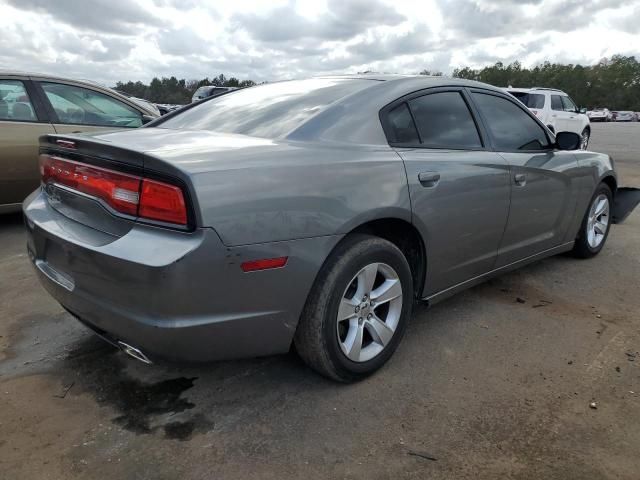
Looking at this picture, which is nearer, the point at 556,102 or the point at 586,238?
the point at 586,238

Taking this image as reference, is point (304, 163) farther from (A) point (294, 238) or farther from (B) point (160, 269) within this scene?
(B) point (160, 269)

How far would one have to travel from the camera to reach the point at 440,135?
300 centimetres

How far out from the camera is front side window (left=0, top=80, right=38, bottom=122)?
203 inches

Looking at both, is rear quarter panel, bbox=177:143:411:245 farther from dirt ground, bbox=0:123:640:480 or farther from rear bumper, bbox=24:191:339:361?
dirt ground, bbox=0:123:640:480

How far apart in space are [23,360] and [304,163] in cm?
192

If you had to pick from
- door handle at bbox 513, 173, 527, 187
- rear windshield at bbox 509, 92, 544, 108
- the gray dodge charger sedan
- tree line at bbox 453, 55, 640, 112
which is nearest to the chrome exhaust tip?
the gray dodge charger sedan

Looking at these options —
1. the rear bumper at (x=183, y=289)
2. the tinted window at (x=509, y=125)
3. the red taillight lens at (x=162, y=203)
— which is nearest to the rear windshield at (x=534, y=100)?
the tinted window at (x=509, y=125)

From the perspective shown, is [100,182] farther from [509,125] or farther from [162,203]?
[509,125]

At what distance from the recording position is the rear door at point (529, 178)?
3391 mm

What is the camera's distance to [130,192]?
6.82ft

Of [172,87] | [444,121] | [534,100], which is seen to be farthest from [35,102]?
[172,87]

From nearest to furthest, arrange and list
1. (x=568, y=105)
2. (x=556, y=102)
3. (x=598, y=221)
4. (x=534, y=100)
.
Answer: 1. (x=598, y=221)
2. (x=534, y=100)
3. (x=556, y=102)
4. (x=568, y=105)

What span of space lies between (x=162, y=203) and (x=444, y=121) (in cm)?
182

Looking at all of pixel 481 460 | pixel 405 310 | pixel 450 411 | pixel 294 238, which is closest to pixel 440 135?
pixel 405 310
